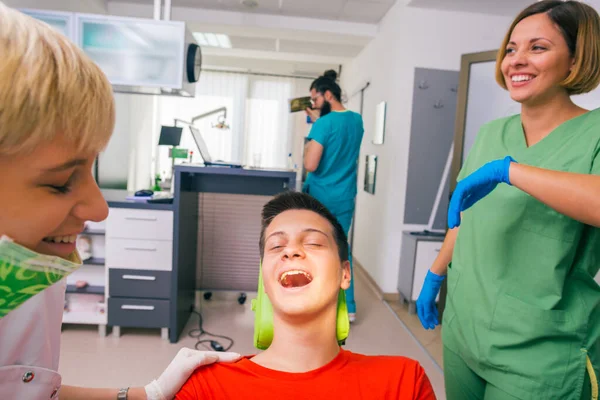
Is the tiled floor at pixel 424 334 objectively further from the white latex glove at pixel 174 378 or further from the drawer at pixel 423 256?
the white latex glove at pixel 174 378

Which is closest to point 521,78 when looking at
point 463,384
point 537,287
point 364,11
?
point 537,287

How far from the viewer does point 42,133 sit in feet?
1.45

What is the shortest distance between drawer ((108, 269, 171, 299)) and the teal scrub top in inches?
44.7

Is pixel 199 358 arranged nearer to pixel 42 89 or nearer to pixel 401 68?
pixel 42 89

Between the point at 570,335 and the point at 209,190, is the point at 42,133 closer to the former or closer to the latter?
the point at 570,335

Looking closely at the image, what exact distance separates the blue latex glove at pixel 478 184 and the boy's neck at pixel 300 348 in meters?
0.45

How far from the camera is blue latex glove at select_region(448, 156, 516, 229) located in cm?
93

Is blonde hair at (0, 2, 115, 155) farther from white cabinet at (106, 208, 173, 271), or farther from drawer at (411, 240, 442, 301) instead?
drawer at (411, 240, 442, 301)

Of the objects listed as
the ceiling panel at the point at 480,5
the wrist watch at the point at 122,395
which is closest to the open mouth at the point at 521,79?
the wrist watch at the point at 122,395

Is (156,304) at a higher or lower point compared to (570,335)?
lower

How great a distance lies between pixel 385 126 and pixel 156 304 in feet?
8.02

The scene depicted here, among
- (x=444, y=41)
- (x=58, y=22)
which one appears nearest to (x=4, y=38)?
(x=58, y=22)

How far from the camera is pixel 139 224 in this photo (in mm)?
→ 2350

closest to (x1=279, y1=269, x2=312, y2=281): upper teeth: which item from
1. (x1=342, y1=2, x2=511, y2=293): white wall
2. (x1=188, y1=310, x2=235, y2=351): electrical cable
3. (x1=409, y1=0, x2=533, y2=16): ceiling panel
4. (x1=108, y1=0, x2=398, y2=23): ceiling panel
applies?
(x1=188, y1=310, x2=235, y2=351): electrical cable
